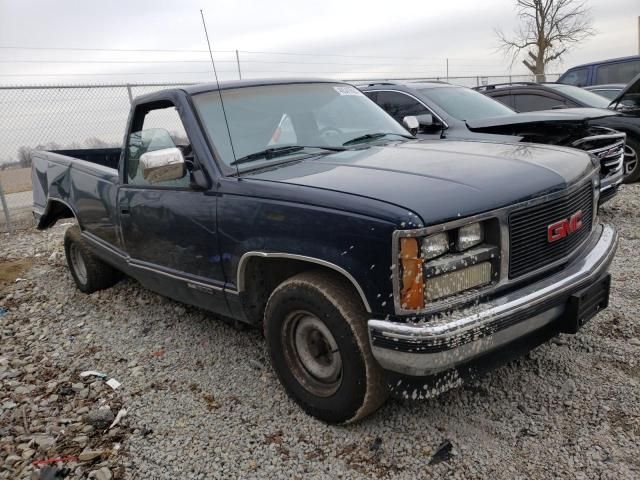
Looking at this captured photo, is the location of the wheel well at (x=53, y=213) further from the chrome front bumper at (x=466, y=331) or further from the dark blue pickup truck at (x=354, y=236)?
the chrome front bumper at (x=466, y=331)

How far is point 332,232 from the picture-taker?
2.39m

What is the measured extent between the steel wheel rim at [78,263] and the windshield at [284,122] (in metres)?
2.69

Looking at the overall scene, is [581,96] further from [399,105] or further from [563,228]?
[563,228]

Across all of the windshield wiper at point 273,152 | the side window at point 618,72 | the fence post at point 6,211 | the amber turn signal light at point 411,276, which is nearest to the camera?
the amber turn signal light at point 411,276

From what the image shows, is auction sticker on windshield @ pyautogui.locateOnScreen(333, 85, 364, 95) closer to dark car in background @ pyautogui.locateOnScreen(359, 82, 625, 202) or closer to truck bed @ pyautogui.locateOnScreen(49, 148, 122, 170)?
dark car in background @ pyautogui.locateOnScreen(359, 82, 625, 202)

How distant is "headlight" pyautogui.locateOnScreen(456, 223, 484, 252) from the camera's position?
2324mm

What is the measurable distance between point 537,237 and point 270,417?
1682 millimetres

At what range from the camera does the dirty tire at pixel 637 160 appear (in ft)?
23.6

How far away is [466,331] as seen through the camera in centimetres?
221

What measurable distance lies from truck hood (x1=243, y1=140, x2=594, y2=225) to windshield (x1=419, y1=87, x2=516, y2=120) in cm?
357

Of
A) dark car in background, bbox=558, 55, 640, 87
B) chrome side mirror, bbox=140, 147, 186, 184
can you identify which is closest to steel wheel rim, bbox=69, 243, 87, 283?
chrome side mirror, bbox=140, 147, 186, 184

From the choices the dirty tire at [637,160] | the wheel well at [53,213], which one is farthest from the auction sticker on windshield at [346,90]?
the dirty tire at [637,160]

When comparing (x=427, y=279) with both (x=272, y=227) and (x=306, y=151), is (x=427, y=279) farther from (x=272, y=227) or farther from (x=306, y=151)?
(x=306, y=151)

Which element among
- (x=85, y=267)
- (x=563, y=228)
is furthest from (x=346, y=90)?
(x=85, y=267)
